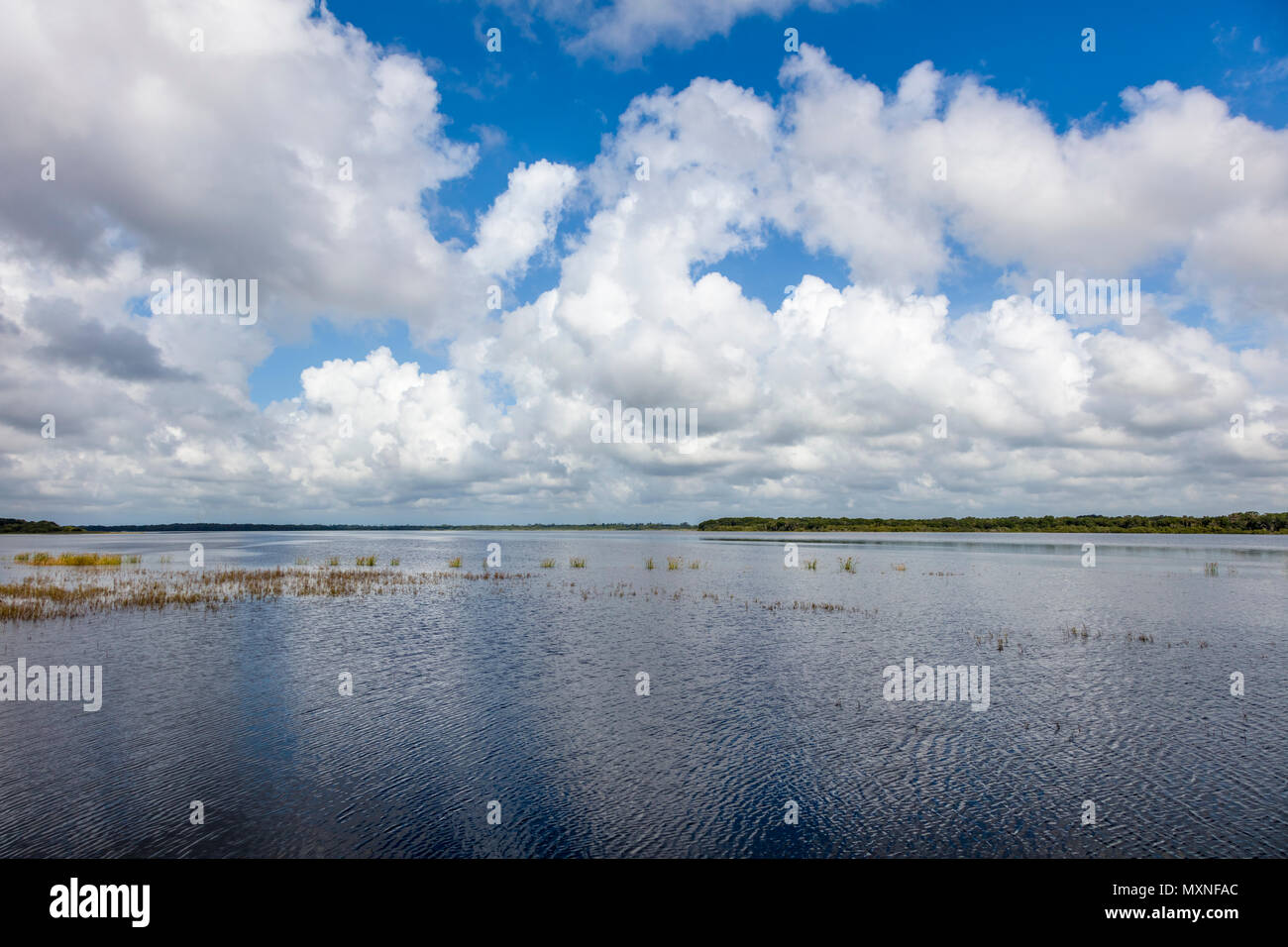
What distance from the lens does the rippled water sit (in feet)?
41.9

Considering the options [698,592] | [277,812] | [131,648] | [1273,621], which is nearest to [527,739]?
[277,812]

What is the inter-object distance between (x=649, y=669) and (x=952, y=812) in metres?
14.7

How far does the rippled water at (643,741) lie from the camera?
41.9 feet

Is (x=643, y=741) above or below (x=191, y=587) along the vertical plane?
below

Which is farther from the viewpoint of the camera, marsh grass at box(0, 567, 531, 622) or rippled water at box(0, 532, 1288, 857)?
marsh grass at box(0, 567, 531, 622)

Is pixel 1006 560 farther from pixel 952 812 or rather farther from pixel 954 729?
pixel 952 812

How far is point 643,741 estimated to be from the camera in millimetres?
18141

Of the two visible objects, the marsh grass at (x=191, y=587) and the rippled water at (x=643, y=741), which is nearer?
the rippled water at (x=643, y=741)

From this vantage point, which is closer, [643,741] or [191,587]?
[643,741]

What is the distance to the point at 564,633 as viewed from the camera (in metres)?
35.0
